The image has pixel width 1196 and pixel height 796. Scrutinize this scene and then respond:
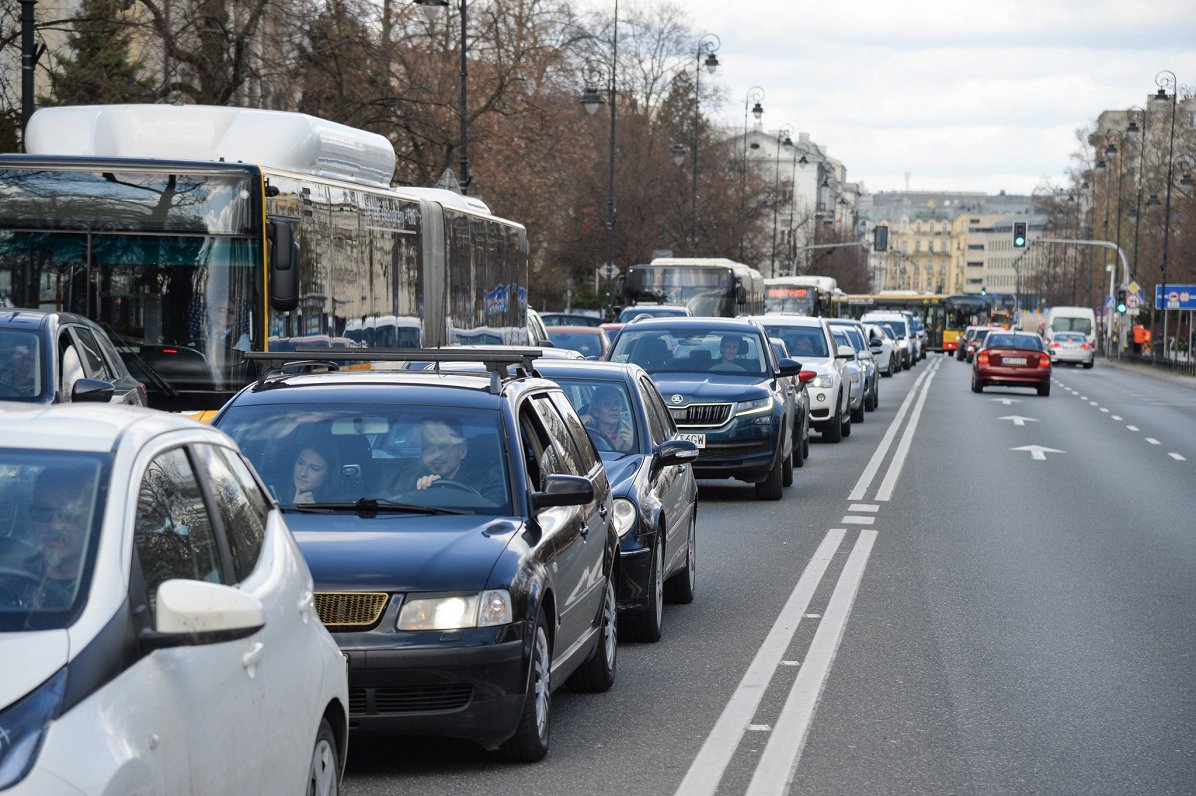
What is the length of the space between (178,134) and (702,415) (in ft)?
17.6

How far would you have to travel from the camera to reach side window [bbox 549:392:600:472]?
28.3 ft

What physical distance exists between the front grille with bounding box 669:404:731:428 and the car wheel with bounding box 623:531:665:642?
7.96 m

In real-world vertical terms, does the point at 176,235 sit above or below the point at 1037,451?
above

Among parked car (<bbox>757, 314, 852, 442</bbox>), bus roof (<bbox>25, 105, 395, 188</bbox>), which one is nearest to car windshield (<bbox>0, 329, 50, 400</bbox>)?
bus roof (<bbox>25, 105, 395, 188</bbox>)

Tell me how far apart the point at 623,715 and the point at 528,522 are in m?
1.26

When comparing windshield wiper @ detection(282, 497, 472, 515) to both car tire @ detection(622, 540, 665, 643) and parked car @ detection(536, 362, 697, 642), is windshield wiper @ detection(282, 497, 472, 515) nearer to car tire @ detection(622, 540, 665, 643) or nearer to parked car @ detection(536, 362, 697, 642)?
parked car @ detection(536, 362, 697, 642)

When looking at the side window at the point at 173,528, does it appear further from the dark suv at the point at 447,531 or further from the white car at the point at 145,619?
the dark suv at the point at 447,531

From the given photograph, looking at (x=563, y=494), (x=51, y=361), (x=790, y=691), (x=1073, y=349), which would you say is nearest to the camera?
(x=563, y=494)

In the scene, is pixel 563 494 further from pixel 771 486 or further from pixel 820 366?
pixel 820 366

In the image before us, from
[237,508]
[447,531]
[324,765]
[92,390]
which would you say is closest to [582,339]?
[92,390]

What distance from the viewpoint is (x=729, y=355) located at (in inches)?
777

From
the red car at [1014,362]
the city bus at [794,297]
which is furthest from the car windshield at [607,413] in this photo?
the city bus at [794,297]

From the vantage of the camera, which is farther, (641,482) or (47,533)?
(641,482)

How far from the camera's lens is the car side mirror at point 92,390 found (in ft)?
40.3
